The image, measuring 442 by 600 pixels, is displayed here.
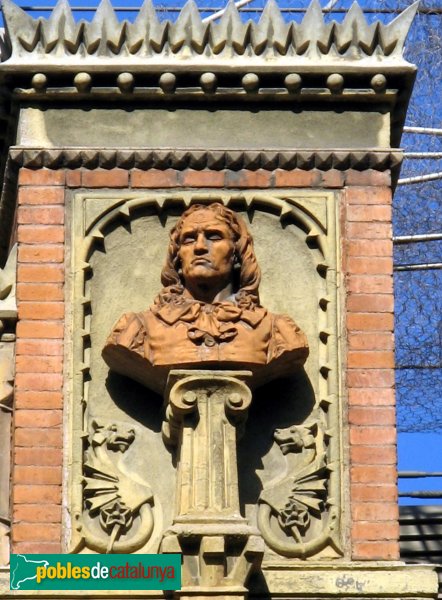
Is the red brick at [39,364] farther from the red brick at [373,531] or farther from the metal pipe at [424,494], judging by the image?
the metal pipe at [424,494]

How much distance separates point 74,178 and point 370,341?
2.13 m

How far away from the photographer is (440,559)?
20938mm

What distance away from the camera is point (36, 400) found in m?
16.0

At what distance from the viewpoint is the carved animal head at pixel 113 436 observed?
52.3 ft

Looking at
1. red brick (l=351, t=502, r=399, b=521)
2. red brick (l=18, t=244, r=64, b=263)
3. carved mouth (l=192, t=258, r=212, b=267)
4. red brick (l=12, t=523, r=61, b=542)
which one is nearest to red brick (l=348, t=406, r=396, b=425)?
red brick (l=351, t=502, r=399, b=521)

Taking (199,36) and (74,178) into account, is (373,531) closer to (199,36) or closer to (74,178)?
(74,178)

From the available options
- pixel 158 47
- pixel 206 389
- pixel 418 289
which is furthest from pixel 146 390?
pixel 418 289

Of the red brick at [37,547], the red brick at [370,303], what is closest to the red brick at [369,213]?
the red brick at [370,303]

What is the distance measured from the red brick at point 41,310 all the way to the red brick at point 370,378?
1.81 meters

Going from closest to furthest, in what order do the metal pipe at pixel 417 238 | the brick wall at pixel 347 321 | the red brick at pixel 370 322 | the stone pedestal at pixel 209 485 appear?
the stone pedestal at pixel 209 485 < the brick wall at pixel 347 321 < the red brick at pixel 370 322 < the metal pipe at pixel 417 238

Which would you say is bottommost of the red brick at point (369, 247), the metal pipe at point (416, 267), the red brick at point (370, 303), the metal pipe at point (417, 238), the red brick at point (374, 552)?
the red brick at point (374, 552)

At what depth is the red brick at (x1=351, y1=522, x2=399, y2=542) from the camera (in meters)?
15.7

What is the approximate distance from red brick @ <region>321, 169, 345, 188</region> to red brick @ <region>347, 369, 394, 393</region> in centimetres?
124

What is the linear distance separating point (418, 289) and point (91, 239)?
7574mm
